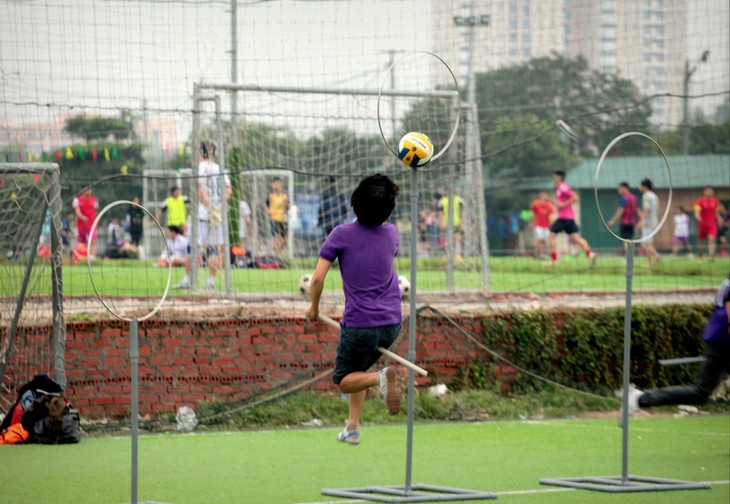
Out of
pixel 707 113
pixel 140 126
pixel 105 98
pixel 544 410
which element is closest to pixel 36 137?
pixel 105 98

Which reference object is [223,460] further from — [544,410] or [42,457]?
Result: [544,410]

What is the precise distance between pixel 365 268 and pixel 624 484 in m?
2.71

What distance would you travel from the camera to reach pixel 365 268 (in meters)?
8.05

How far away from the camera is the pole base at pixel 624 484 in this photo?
8.68 meters

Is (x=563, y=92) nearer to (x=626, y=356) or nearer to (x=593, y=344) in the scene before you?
(x=593, y=344)

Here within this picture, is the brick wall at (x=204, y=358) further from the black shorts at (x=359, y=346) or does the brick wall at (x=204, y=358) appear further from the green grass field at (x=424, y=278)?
the black shorts at (x=359, y=346)

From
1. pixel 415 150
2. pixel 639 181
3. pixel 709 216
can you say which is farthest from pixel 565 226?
pixel 415 150

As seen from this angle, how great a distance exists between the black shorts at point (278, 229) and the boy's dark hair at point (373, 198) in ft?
29.2

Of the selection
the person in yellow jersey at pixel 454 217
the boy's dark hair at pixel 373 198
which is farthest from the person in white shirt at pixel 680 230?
the boy's dark hair at pixel 373 198

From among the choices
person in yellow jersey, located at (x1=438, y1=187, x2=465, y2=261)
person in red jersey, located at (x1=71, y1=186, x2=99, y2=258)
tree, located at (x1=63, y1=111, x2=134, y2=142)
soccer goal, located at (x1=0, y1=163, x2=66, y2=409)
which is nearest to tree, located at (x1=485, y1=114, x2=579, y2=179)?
person in red jersey, located at (x1=71, y1=186, x2=99, y2=258)

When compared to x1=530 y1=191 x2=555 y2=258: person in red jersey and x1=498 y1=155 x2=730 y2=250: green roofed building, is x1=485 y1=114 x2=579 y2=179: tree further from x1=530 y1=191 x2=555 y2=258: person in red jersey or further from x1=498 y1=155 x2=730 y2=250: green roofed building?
x1=530 y1=191 x2=555 y2=258: person in red jersey

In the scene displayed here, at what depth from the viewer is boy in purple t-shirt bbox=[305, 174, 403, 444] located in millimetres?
7996

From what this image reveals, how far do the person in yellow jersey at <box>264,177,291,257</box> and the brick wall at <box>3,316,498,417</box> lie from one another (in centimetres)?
429

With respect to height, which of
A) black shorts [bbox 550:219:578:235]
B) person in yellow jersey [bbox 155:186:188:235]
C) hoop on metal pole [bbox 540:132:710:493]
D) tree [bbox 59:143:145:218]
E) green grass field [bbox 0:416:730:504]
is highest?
tree [bbox 59:143:145:218]
